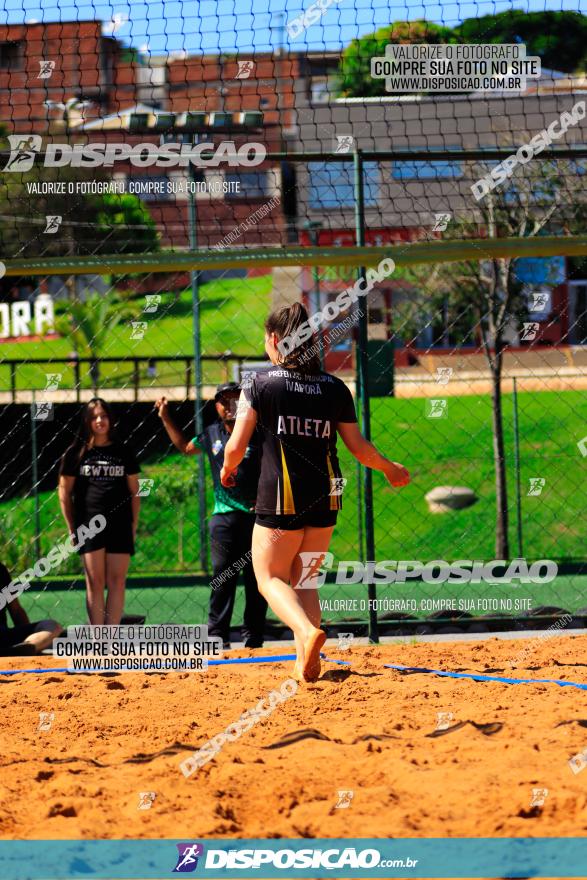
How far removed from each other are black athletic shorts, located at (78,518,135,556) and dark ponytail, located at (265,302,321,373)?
2900 mm

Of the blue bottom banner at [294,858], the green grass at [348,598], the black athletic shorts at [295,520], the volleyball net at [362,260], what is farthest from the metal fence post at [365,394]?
the blue bottom banner at [294,858]

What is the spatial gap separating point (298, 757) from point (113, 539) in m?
3.80

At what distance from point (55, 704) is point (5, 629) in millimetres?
2097

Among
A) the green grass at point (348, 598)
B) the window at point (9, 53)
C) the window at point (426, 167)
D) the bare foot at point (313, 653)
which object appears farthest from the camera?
the green grass at point (348, 598)

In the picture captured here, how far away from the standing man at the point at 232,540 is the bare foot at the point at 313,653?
212cm

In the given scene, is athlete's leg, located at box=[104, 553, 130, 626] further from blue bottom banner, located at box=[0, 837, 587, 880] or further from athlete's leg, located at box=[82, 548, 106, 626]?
blue bottom banner, located at box=[0, 837, 587, 880]

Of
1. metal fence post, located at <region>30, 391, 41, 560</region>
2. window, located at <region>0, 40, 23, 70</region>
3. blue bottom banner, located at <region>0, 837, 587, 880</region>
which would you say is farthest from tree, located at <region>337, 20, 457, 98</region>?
blue bottom banner, located at <region>0, 837, 587, 880</region>

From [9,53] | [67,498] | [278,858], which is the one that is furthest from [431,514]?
[278,858]

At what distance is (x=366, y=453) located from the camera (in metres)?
5.25

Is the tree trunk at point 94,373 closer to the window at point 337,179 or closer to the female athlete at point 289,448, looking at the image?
the window at point 337,179

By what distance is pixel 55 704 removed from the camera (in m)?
5.15

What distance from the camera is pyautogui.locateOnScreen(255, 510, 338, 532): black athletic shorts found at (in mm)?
5000

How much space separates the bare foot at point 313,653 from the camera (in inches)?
181

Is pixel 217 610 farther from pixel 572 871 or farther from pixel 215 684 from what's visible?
pixel 572 871
